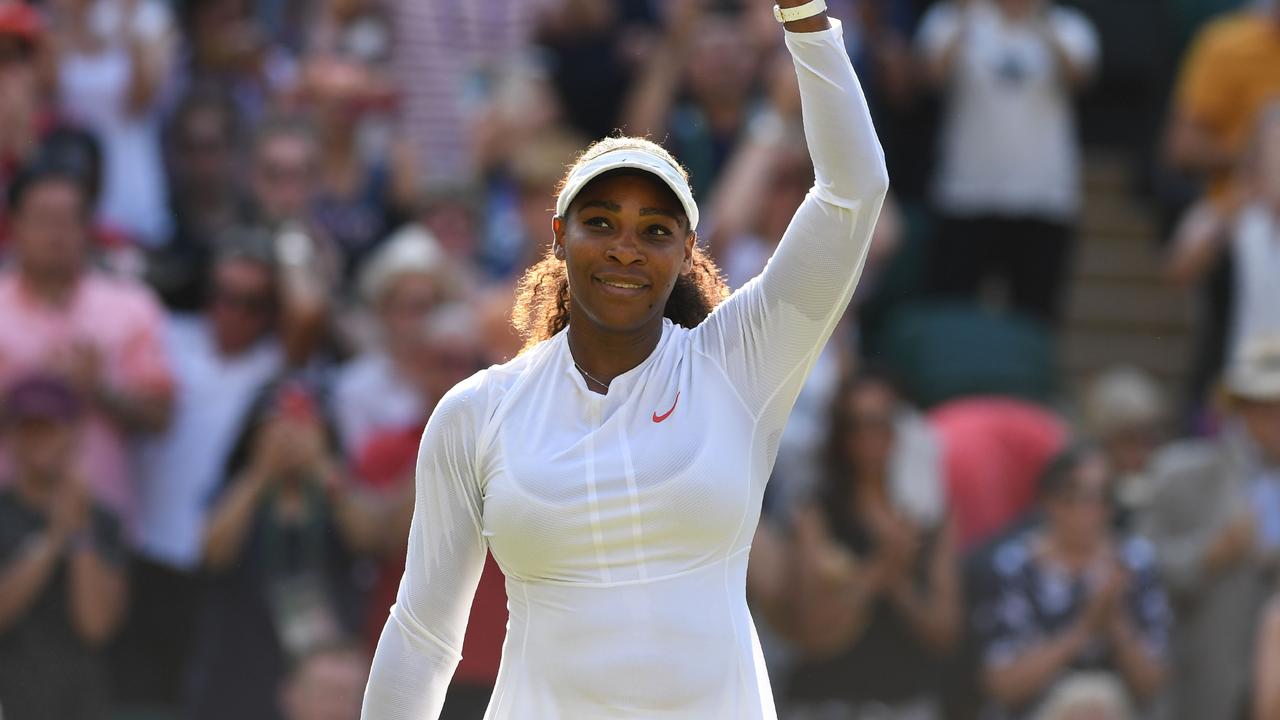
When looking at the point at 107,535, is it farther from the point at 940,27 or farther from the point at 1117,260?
the point at 1117,260

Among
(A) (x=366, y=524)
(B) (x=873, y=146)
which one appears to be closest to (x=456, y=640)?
(B) (x=873, y=146)

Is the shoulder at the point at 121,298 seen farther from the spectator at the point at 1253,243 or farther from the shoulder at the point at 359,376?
the spectator at the point at 1253,243

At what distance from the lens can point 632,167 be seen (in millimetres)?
3016

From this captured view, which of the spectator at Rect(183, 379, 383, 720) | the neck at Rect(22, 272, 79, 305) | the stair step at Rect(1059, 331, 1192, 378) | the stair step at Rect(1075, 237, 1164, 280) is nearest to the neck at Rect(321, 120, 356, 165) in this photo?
the neck at Rect(22, 272, 79, 305)

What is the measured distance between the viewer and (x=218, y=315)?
6906 millimetres

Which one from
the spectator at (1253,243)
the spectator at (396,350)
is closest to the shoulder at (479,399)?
the spectator at (396,350)

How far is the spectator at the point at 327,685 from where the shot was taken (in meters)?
6.35

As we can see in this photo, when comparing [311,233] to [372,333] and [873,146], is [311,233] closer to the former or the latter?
[372,333]

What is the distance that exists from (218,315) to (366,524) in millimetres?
976

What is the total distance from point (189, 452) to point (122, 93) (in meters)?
1.66

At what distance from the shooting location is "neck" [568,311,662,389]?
123 inches

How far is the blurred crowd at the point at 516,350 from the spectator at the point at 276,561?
Answer: 0.04 feet

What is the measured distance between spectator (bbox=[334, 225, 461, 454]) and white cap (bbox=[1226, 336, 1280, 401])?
9.30 feet

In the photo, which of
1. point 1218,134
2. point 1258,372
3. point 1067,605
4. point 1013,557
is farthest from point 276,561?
point 1218,134
